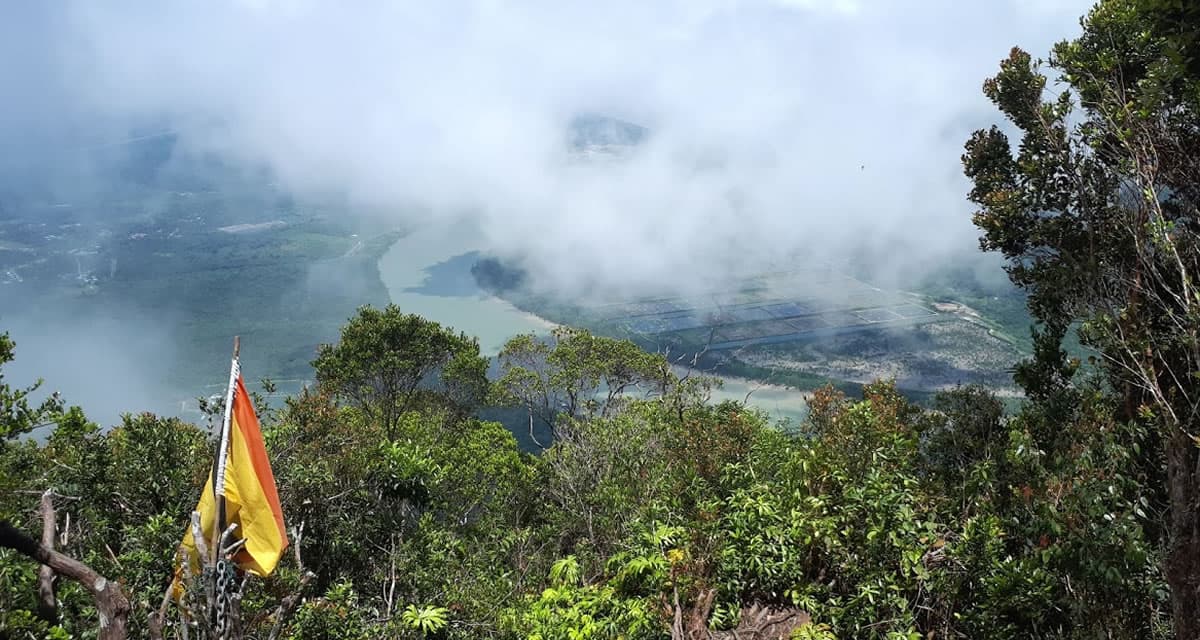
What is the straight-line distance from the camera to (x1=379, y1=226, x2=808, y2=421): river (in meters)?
70.5

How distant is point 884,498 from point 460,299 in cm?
10956

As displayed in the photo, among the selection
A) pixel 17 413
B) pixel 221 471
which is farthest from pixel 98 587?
pixel 17 413

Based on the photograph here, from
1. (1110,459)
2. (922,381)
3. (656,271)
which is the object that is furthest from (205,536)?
(656,271)

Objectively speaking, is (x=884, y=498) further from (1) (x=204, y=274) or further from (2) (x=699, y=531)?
(1) (x=204, y=274)

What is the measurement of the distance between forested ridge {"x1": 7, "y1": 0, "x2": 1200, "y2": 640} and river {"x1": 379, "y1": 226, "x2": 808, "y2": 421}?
47.6 m

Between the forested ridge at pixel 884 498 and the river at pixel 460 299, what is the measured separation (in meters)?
47.6

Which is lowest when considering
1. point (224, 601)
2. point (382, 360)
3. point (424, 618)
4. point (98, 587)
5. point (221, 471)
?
point (424, 618)

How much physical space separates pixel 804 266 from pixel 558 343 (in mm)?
111746

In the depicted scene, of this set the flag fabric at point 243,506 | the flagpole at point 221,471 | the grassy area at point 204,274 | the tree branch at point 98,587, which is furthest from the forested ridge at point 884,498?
the grassy area at point 204,274

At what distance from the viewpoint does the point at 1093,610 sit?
6.04m

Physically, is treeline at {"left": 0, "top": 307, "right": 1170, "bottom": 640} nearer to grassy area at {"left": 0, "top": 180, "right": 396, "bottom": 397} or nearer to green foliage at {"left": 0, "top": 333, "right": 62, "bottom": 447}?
green foliage at {"left": 0, "top": 333, "right": 62, "bottom": 447}

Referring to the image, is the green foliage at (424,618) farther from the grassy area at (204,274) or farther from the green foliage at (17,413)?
the grassy area at (204,274)

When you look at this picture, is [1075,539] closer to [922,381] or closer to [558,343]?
[558,343]

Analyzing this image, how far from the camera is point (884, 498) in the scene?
251 inches
